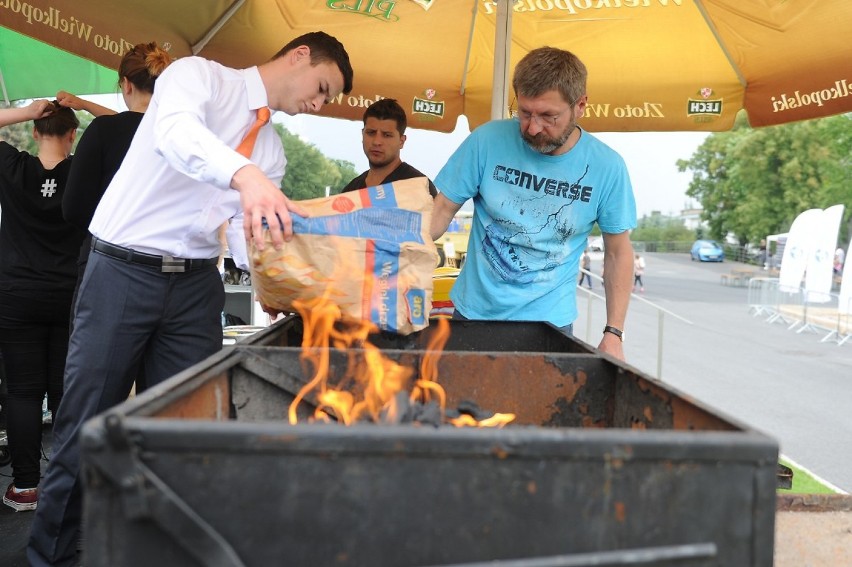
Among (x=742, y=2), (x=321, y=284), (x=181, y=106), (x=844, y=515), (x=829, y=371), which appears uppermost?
(x=742, y=2)

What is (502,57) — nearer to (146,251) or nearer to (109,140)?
(109,140)

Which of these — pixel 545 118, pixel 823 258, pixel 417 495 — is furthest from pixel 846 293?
pixel 417 495

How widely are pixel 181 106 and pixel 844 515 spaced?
237cm

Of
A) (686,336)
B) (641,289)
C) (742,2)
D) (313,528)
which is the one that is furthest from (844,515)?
(641,289)

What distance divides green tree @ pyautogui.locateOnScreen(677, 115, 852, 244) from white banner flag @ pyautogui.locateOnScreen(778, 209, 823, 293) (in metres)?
13.6

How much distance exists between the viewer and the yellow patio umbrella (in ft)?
13.7

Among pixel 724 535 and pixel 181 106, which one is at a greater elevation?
pixel 181 106

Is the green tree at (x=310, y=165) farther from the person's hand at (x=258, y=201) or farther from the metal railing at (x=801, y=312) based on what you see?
the metal railing at (x=801, y=312)

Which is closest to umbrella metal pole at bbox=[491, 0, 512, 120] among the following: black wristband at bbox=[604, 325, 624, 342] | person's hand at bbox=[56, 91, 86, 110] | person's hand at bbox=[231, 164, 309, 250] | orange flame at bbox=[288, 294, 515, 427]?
black wristband at bbox=[604, 325, 624, 342]

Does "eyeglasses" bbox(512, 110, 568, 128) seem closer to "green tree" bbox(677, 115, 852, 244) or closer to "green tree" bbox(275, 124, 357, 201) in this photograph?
"green tree" bbox(275, 124, 357, 201)

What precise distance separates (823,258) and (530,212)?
698 inches

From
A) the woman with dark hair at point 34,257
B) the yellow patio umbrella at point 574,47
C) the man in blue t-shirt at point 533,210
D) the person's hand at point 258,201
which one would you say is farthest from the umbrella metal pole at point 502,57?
the person's hand at point 258,201

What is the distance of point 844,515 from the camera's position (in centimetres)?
234

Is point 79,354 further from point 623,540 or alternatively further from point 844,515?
point 844,515
